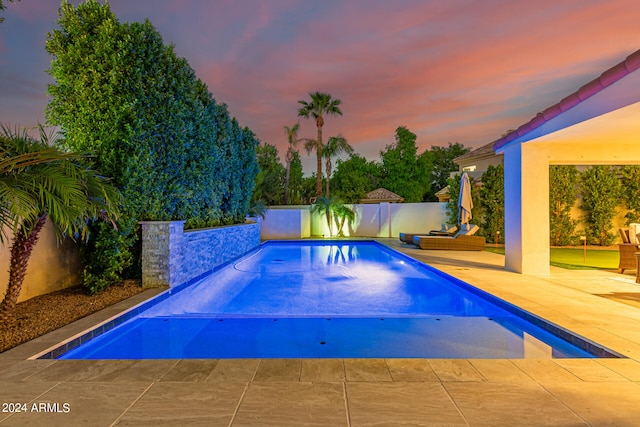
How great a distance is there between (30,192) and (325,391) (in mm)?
4021

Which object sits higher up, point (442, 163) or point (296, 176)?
point (442, 163)

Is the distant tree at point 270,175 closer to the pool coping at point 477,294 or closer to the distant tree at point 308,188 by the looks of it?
the distant tree at point 308,188

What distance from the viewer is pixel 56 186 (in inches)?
145

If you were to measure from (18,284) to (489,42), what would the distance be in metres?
14.5

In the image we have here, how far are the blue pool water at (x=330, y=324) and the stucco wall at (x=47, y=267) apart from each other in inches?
76.2

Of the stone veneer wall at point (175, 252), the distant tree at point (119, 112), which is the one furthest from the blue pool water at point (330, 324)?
the distant tree at point (119, 112)

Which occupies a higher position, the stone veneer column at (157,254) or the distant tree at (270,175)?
the distant tree at (270,175)

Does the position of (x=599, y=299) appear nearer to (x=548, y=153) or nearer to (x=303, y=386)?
(x=548, y=153)

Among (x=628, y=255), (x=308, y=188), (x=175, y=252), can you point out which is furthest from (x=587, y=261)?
(x=308, y=188)

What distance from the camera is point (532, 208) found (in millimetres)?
6902

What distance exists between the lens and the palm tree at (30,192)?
3.37 metres

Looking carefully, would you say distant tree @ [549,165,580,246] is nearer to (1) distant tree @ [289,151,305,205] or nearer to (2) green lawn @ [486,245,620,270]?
(2) green lawn @ [486,245,620,270]

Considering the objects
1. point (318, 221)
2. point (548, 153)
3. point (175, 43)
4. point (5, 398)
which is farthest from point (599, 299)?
point (318, 221)

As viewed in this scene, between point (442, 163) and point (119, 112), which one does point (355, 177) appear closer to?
point (442, 163)
